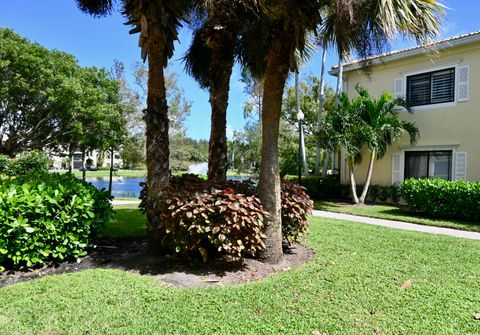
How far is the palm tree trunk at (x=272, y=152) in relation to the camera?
217 inches

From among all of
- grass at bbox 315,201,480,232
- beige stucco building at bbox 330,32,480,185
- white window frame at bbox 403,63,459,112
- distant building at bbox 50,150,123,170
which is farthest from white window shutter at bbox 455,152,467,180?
distant building at bbox 50,150,123,170

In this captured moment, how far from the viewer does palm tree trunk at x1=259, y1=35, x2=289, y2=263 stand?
5.52 m

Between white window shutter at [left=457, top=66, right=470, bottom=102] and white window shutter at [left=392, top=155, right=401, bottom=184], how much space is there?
3260mm

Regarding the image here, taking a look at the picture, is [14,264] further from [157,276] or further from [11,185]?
[157,276]

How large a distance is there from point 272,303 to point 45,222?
3.64 m

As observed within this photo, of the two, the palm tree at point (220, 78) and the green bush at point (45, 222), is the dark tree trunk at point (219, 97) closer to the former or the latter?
the palm tree at point (220, 78)

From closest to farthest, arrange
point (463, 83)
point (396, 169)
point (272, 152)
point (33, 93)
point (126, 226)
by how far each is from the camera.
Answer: point (272, 152) → point (126, 226) → point (463, 83) → point (396, 169) → point (33, 93)

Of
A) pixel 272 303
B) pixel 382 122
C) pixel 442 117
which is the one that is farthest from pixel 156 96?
pixel 442 117

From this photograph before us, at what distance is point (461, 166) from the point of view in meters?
12.7

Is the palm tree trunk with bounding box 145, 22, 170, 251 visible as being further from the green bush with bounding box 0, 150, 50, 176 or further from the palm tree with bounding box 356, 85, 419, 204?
the green bush with bounding box 0, 150, 50, 176

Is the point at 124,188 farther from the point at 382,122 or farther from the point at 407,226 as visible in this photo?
the point at 407,226

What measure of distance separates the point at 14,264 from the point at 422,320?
5579 millimetres

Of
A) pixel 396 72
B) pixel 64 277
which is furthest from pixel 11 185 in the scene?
pixel 396 72

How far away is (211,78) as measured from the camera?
7.79 metres
